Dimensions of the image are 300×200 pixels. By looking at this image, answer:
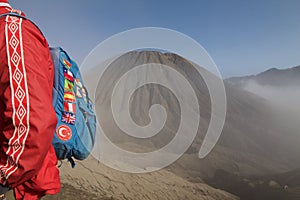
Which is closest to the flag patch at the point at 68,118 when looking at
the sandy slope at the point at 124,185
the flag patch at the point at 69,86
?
the flag patch at the point at 69,86

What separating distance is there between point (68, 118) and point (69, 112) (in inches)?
1.2

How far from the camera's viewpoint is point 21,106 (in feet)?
3.59

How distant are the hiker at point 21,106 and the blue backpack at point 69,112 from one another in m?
0.22

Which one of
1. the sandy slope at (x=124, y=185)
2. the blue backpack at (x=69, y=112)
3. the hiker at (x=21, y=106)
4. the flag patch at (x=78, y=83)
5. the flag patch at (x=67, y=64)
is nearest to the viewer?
the hiker at (x=21, y=106)

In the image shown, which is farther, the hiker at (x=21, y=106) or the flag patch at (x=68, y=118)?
the flag patch at (x=68, y=118)

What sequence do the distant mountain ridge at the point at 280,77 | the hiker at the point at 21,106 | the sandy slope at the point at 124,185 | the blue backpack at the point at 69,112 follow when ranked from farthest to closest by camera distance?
1. the distant mountain ridge at the point at 280,77
2. the sandy slope at the point at 124,185
3. the blue backpack at the point at 69,112
4. the hiker at the point at 21,106

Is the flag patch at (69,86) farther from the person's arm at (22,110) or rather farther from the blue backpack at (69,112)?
the person's arm at (22,110)

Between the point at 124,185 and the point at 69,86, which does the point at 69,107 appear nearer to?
the point at 69,86

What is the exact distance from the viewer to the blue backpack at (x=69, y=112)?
141 centimetres

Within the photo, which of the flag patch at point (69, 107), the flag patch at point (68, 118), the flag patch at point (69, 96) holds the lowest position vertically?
the flag patch at point (68, 118)

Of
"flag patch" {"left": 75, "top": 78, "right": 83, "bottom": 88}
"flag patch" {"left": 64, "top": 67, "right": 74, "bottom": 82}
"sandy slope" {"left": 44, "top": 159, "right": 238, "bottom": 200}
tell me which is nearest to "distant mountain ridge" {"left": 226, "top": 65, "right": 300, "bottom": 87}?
"sandy slope" {"left": 44, "top": 159, "right": 238, "bottom": 200}

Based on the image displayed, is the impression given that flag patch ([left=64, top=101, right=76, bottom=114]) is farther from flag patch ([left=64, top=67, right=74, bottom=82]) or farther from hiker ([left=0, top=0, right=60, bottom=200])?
hiker ([left=0, top=0, right=60, bottom=200])

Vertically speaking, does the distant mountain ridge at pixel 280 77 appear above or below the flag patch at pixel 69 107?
above

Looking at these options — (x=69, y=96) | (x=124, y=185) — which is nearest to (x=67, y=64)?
(x=69, y=96)
